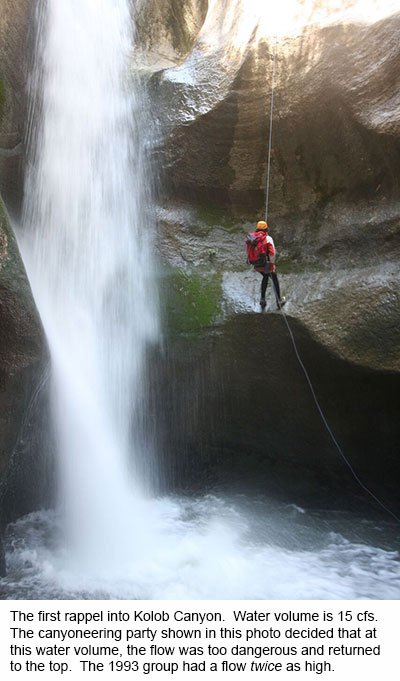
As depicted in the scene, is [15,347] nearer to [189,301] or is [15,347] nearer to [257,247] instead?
[189,301]

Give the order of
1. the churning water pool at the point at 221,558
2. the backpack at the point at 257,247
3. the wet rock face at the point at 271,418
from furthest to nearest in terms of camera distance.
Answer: the wet rock face at the point at 271,418, the backpack at the point at 257,247, the churning water pool at the point at 221,558

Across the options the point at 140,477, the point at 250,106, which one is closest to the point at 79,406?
the point at 140,477

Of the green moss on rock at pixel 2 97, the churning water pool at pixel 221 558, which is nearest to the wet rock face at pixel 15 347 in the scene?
the churning water pool at pixel 221 558

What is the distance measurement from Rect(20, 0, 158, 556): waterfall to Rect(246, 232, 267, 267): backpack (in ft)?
6.52

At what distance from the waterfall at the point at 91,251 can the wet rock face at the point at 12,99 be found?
202mm

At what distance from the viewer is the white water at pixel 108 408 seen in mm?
5898

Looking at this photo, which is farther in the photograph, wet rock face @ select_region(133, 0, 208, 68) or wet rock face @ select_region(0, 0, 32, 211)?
wet rock face @ select_region(133, 0, 208, 68)

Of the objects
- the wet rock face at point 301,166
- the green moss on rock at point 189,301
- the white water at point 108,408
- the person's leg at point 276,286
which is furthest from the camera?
the green moss on rock at point 189,301

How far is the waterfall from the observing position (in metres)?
7.06

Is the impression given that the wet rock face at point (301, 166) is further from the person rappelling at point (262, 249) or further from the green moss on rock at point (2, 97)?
the green moss on rock at point (2, 97)

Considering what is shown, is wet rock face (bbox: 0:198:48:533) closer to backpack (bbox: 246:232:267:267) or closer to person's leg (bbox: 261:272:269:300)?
backpack (bbox: 246:232:267:267)

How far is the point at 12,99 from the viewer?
8414 mm

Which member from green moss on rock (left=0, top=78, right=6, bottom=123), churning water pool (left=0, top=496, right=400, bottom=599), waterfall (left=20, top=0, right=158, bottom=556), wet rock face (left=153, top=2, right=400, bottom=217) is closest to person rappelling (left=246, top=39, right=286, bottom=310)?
wet rock face (left=153, top=2, right=400, bottom=217)
